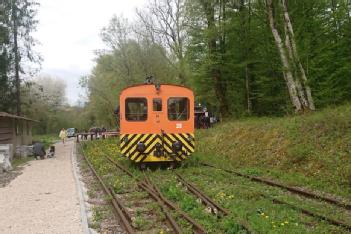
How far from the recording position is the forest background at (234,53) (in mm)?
19406

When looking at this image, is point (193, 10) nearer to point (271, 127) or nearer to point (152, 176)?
point (271, 127)

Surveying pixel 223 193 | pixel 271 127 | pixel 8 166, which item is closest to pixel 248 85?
pixel 271 127

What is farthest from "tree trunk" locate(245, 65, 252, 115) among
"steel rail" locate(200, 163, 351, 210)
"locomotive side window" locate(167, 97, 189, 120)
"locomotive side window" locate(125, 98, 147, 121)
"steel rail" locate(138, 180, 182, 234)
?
"steel rail" locate(138, 180, 182, 234)

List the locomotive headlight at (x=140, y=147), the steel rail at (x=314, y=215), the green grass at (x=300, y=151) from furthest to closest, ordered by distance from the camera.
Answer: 1. the locomotive headlight at (x=140, y=147)
2. the green grass at (x=300, y=151)
3. the steel rail at (x=314, y=215)

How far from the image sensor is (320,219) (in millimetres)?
7629

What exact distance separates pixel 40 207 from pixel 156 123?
21.3 feet

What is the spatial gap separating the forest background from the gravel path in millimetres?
9944

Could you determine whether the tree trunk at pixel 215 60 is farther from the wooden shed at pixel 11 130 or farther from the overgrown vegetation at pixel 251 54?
the wooden shed at pixel 11 130

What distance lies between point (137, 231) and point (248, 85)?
20.3 meters

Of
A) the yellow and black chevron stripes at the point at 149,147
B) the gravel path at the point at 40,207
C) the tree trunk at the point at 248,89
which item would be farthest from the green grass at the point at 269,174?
Answer: the tree trunk at the point at 248,89

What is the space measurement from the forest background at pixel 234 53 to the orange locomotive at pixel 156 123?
4791 millimetres

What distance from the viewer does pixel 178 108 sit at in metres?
16.4

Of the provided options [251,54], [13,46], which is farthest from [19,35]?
[251,54]

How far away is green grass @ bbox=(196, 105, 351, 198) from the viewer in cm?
1137
